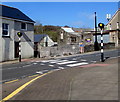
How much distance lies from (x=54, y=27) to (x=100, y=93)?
275 feet

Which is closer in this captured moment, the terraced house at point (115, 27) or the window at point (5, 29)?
the window at point (5, 29)

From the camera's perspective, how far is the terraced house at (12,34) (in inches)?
807

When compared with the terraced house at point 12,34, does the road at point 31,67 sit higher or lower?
lower

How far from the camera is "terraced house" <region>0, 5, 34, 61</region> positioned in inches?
807

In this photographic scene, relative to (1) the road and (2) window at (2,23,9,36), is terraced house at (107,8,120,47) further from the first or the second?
(1) the road

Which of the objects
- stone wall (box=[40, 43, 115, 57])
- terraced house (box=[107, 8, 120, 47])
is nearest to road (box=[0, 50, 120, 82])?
stone wall (box=[40, 43, 115, 57])

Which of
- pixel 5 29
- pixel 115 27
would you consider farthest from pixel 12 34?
pixel 115 27

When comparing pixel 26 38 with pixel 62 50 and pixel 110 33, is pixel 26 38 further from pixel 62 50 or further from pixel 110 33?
pixel 110 33

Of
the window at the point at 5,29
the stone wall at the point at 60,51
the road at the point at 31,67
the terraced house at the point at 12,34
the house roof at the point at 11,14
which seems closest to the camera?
the road at the point at 31,67

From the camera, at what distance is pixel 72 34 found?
54.1 meters

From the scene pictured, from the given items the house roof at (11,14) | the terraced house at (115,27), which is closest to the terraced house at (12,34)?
the house roof at (11,14)

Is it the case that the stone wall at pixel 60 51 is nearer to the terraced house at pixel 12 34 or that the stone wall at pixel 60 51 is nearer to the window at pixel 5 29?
the terraced house at pixel 12 34

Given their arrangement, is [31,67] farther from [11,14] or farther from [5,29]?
[11,14]

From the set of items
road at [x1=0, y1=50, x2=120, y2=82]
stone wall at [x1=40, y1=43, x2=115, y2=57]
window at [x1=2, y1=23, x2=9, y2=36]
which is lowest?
road at [x1=0, y1=50, x2=120, y2=82]
